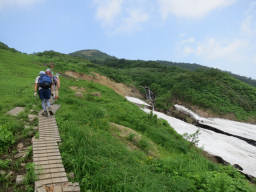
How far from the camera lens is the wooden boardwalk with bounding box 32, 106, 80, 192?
370 centimetres

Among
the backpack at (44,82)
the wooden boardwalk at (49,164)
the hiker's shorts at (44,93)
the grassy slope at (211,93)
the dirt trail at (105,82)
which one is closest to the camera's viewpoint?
the wooden boardwalk at (49,164)

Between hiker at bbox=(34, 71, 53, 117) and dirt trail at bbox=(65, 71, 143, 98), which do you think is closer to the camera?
hiker at bbox=(34, 71, 53, 117)

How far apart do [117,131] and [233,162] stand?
9992 millimetres

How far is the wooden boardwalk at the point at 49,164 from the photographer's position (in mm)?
3697

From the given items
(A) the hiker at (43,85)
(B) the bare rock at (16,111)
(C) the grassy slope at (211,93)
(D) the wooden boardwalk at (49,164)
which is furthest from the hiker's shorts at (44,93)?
(C) the grassy slope at (211,93)

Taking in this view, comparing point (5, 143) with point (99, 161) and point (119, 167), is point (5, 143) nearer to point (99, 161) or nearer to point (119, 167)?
point (99, 161)

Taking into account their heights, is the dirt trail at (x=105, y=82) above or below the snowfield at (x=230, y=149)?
above

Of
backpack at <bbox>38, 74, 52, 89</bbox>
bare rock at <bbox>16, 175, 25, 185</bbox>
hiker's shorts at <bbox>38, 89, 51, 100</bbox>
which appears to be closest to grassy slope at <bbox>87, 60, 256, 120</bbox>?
hiker's shorts at <bbox>38, 89, 51, 100</bbox>

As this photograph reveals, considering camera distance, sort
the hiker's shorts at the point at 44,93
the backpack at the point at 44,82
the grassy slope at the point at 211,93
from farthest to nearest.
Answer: the grassy slope at the point at 211,93
the hiker's shorts at the point at 44,93
the backpack at the point at 44,82

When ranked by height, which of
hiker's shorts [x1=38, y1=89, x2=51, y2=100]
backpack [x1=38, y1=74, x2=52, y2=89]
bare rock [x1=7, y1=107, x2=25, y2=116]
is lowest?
bare rock [x1=7, y1=107, x2=25, y2=116]

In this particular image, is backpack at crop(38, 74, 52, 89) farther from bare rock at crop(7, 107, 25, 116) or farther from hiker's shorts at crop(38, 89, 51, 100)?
bare rock at crop(7, 107, 25, 116)

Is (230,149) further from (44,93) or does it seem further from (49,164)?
(44,93)

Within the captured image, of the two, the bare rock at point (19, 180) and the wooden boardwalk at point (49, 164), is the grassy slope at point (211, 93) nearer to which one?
the wooden boardwalk at point (49, 164)

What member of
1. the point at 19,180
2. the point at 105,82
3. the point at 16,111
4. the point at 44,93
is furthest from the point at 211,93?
the point at 19,180
